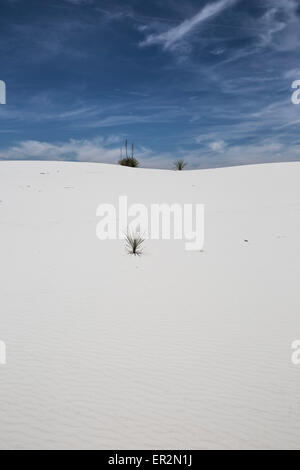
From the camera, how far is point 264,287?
485 centimetres

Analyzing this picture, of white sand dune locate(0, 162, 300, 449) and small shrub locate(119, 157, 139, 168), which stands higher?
small shrub locate(119, 157, 139, 168)

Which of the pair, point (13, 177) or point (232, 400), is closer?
point (232, 400)

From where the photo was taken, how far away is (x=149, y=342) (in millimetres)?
3279

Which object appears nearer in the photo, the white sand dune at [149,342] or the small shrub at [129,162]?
the white sand dune at [149,342]

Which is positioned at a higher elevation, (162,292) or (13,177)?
(13,177)

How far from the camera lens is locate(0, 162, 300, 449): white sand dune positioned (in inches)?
87.6

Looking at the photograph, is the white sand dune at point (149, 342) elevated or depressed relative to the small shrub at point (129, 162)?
depressed

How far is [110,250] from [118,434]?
4.89 meters

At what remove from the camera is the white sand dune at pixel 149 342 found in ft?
7.30

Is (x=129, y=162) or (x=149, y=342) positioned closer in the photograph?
(x=149, y=342)

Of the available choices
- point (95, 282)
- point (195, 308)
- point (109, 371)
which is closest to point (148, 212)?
point (95, 282)

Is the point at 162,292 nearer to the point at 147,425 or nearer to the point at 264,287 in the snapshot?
the point at 264,287

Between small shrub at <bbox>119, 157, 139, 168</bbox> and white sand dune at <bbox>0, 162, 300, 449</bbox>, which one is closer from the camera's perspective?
white sand dune at <bbox>0, 162, 300, 449</bbox>

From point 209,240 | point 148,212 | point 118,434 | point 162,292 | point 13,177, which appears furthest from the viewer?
point 13,177
